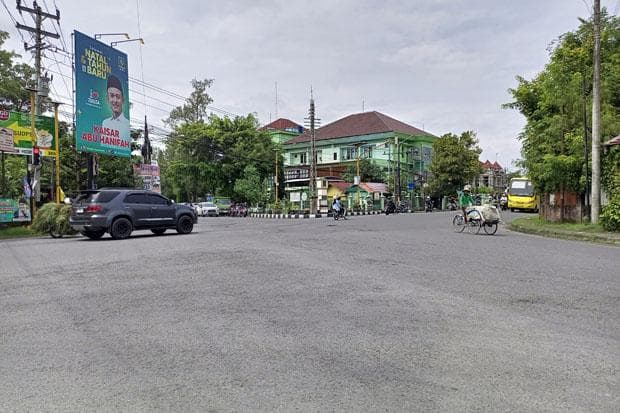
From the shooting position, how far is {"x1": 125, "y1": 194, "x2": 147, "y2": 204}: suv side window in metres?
17.6

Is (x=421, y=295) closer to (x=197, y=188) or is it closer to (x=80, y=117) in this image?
(x=80, y=117)

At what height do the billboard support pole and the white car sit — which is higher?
the billboard support pole

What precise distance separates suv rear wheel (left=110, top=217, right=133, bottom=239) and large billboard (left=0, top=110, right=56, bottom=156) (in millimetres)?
9946

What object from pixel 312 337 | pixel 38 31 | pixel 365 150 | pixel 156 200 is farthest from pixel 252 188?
pixel 312 337

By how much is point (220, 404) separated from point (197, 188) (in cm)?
5696

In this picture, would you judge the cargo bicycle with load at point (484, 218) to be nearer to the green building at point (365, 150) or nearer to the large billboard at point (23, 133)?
the large billboard at point (23, 133)

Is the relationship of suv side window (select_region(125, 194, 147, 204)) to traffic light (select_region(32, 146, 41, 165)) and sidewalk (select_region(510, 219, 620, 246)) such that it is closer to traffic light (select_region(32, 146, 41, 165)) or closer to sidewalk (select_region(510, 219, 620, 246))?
traffic light (select_region(32, 146, 41, 165))

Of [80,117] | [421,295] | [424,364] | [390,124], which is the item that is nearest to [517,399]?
[424,364]

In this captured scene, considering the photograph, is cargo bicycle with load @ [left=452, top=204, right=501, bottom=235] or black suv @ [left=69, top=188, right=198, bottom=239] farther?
cargo bicycle with load @ [left=452, top=204, right=501, bottom=235]

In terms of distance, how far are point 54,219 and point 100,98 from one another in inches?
261

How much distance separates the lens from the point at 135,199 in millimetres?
17859

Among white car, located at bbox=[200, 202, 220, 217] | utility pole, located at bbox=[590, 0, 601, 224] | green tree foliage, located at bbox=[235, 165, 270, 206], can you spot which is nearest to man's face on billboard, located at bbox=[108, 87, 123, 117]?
utility pole, located at bbox=[590, 0, 601, 224]

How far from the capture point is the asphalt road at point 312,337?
370cm

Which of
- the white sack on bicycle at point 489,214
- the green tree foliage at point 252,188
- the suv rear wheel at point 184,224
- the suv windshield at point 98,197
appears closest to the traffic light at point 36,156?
the suv windshield at point 98,197
